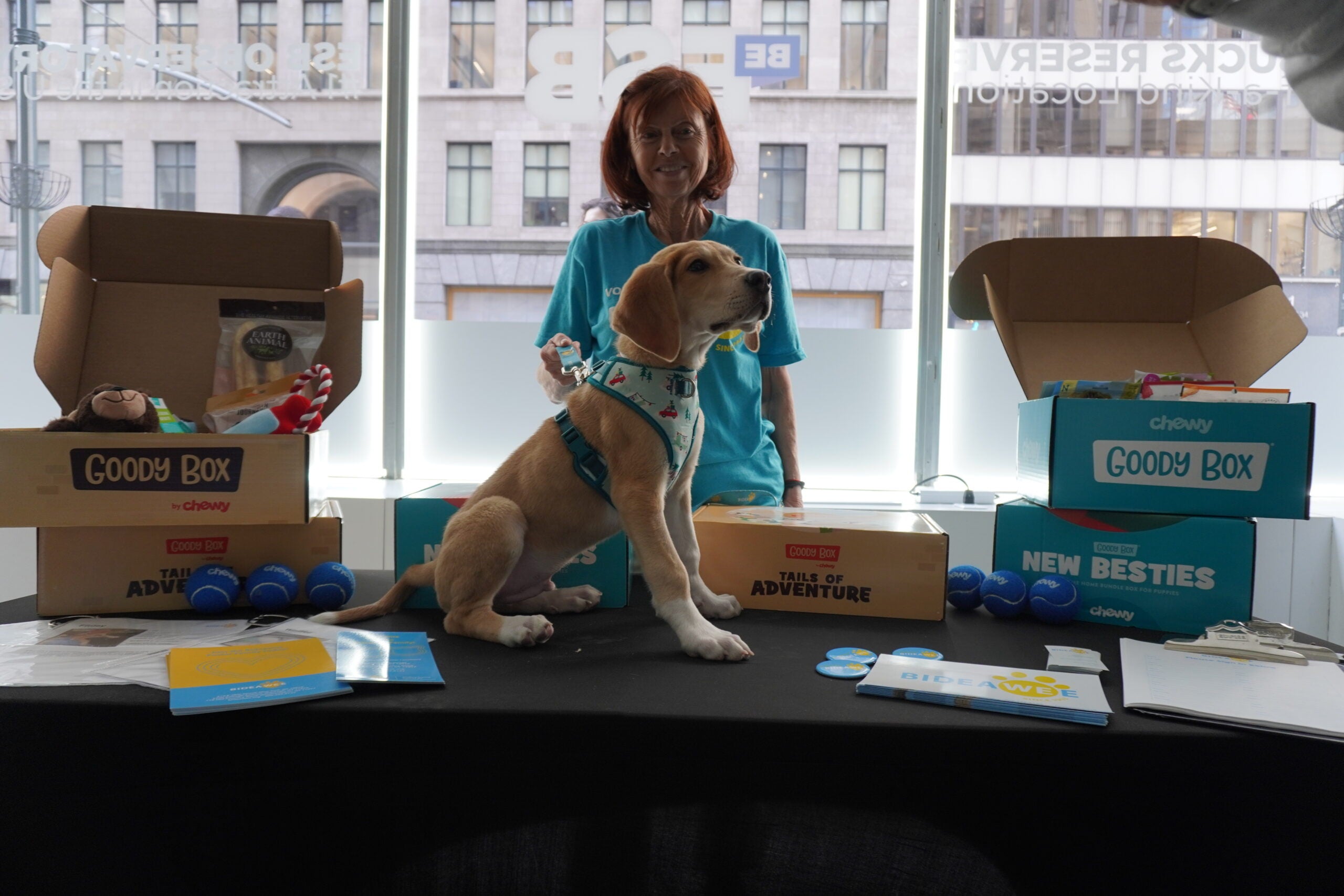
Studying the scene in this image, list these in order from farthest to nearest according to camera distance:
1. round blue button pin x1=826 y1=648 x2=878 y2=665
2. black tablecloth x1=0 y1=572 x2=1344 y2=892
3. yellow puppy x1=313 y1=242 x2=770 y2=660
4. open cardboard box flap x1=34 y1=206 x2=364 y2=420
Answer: open cardboard box flap x1=34 y1=206 x2=364 y2=420 → yellow puppy x1=313 y1=242 x2=770 y2=660 → round blue button pin x1=826 y1=648 x2=878 y2=665 → black tablecloth x1=0 y1=572 x2=1344 y2=892

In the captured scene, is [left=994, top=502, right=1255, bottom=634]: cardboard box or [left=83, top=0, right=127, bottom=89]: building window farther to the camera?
[left=83, top=0, right=127, bottom=89]: building window

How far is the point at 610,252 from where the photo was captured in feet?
6.76

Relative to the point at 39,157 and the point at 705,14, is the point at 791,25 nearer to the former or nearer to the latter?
the point at 705,14

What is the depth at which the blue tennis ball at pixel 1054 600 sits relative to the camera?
4.67 feet

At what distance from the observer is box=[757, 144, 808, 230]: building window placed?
3.83 m

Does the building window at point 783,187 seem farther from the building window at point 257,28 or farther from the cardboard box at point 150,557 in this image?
the cardboard box at point 150,557

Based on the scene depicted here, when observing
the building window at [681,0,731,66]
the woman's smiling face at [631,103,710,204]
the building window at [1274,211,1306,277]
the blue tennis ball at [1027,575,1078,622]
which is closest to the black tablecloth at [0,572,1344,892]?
the blue tennis ball at [1027,575,1078,622]

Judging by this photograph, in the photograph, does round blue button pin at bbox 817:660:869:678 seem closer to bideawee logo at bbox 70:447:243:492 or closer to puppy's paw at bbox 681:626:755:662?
puppy's paw at bbox 681:626:755:662

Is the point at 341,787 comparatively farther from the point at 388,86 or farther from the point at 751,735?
the point at 388,86

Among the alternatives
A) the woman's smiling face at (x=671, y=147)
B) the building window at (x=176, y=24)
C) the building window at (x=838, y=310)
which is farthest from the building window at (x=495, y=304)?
the woman's smiling face at (x=671, y=147)

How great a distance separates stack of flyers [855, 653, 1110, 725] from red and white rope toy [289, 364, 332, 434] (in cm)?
107

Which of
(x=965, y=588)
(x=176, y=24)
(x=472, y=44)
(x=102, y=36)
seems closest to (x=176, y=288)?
(x=965, y=588)

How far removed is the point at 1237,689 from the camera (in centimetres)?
106

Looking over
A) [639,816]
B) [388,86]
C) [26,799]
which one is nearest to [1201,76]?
[388,86]
